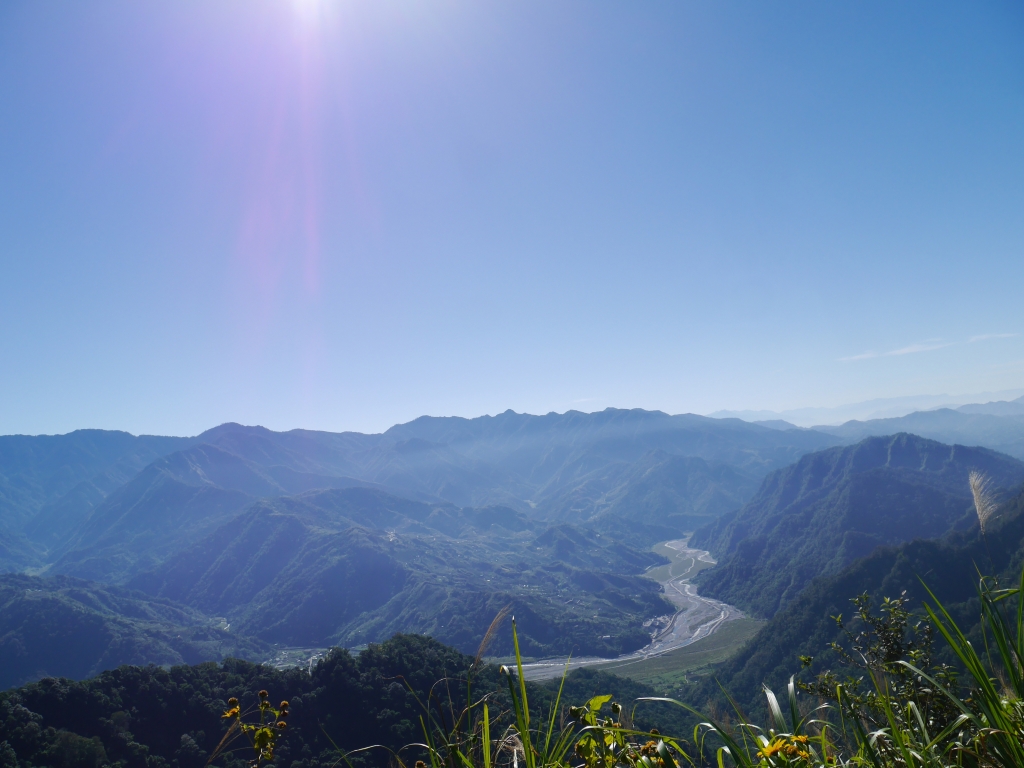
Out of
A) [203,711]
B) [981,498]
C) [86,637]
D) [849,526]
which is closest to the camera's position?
[981,498]

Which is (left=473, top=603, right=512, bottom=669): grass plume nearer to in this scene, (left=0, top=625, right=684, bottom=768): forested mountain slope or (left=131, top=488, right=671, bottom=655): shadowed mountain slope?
(left=0, top=625, right=684, bottom=768): forested mountain slope

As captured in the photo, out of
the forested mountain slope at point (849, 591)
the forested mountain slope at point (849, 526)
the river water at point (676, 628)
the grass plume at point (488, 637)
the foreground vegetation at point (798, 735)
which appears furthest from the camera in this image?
the forested mountain slope at point (849, 526)

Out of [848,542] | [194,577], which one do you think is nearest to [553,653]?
[848,542]

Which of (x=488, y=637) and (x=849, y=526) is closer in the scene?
(x=488, y=637)

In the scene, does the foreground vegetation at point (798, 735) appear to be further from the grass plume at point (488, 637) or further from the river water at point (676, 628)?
the river water at point (676, 628)

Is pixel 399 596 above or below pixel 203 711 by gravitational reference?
below

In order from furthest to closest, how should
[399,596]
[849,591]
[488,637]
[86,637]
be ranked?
[399,596] → [86,637] → [849,591] → [488,637]

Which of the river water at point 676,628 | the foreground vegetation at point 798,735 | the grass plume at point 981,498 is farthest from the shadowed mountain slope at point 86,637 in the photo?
the grass plume at point 981,498

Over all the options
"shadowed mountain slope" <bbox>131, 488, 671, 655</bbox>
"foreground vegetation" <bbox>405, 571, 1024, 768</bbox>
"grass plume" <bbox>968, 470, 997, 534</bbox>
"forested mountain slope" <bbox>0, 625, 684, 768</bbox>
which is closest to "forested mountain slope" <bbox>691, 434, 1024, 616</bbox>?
"shadowed mountain slope" <bbox>131, 488, 671, 655</bbox>

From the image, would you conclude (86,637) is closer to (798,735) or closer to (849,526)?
(798,735)

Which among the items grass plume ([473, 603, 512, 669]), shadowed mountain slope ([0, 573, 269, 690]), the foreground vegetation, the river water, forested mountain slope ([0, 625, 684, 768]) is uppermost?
grass plume ([473, 603, 512, 669])

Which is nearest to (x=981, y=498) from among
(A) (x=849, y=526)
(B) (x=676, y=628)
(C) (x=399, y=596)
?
(B) (x=676, y=628)
